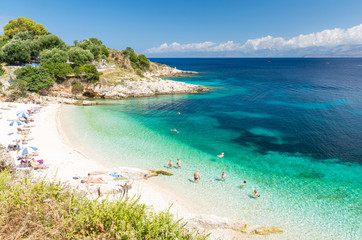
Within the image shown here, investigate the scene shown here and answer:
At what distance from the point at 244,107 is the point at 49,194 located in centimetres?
4414

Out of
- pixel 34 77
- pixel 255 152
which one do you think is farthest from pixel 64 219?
pixel 34 77

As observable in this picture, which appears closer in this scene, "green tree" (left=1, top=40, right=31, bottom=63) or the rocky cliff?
the rocky cliff

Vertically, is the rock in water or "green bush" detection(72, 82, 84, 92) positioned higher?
"green bush" detection(72, 82, 84, 92)

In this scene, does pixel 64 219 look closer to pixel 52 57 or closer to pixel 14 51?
pixel 52 57

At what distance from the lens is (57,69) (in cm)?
4722

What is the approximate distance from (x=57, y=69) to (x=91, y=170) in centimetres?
4217

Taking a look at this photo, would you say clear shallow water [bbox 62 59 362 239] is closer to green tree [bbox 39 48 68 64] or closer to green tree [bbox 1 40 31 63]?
green tree [bbox 39 48 68 64]

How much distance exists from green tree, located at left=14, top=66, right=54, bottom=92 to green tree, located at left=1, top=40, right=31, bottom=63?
14182 mm

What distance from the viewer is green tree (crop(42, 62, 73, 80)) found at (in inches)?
1838

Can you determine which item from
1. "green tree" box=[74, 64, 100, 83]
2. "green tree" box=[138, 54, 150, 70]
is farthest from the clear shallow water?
"green tree" box=[138, 54, 150, 70]

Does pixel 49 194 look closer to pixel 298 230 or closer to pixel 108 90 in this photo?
pixel 298 230

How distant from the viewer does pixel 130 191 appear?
50.0ft

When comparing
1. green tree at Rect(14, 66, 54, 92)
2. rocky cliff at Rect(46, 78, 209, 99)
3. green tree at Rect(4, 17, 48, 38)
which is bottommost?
rocky cliff at Rect(46, 78, 209, 99)

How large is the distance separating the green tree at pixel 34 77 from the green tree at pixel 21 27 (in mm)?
43269
